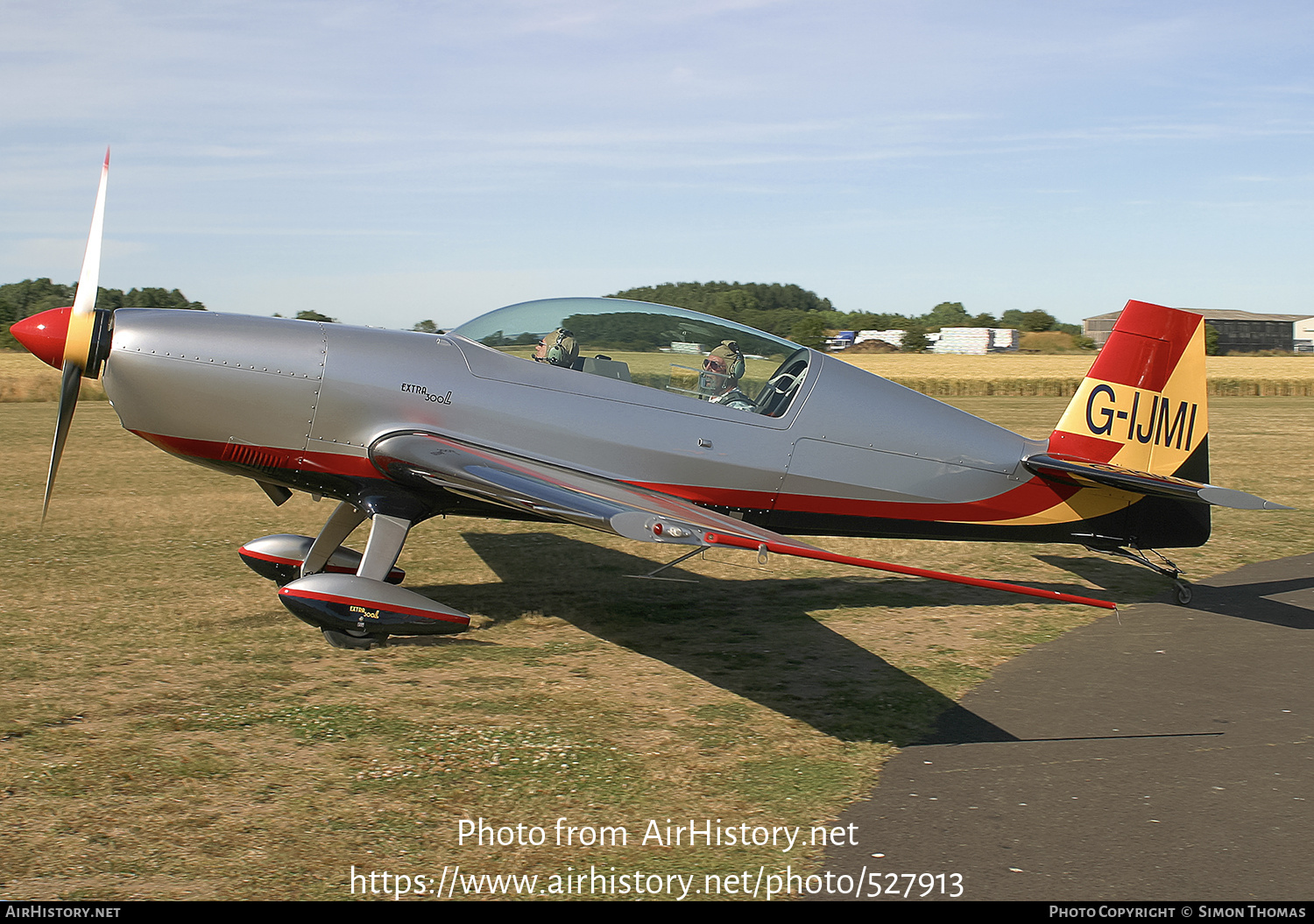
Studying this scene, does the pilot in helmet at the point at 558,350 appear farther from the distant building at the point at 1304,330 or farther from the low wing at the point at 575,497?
the distant building at the point at 1304,330

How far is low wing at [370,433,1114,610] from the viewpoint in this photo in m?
4.44

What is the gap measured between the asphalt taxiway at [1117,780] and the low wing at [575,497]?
0.85 m

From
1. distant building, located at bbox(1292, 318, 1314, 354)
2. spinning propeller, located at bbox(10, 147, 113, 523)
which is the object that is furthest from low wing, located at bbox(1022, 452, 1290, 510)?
distant building, located at bbox(1292, 318, 1314, 354)

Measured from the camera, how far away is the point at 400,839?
3.90m

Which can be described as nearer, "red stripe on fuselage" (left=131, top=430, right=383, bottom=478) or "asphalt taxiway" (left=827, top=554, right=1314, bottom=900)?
"asphalt taxiway" (left=827, top=554, right=1314, bottom=900)

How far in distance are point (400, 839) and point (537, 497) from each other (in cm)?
204

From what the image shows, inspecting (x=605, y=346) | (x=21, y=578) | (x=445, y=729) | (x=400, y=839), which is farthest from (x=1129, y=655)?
(x=21, y=578)

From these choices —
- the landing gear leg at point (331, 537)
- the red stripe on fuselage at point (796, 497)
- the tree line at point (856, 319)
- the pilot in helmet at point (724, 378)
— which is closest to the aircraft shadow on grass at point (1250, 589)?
the red stripe on fuselage at point (796, 497)

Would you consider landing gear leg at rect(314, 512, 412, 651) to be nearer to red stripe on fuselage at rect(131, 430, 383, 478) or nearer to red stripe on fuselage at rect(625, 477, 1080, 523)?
red stripe on fuselage at rect(131, 430, 383, 478)

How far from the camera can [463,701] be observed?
5.55 m

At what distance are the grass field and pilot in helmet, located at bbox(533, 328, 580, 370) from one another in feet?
6.49

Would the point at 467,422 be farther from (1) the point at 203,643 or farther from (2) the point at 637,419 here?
(1) the point at 203,643

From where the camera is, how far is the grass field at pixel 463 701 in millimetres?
3855

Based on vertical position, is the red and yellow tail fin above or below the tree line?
below
